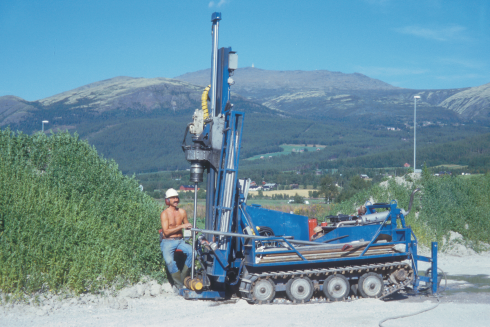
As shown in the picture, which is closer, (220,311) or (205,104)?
(220,311)

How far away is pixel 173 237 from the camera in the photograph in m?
10.7

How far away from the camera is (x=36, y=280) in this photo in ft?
32.5

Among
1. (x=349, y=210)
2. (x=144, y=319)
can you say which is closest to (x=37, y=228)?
(x=144, y=319)

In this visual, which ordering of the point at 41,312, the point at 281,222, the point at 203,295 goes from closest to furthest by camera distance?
the point at 41,312, the point at 203,295, the point at 281,222

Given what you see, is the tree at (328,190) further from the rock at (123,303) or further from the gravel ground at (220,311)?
the rock at (123,303)

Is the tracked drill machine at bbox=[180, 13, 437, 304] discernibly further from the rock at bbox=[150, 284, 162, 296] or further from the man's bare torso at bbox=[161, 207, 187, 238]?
the rock at bbox=[150, 284, 162, 296]

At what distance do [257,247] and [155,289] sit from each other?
7.67ft

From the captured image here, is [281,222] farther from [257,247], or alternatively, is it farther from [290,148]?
[290,148]

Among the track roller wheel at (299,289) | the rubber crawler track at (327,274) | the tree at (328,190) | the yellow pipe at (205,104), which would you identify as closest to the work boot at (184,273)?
the rubber crawler track at (327,274)

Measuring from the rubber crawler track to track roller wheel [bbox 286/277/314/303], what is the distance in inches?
3.8

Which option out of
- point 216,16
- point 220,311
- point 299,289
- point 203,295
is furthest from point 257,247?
point 216,16

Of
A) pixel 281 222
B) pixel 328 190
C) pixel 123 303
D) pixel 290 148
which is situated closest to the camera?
pixel 123 303

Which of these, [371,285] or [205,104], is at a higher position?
[205,104]

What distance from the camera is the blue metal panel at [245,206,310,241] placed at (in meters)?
11.3
